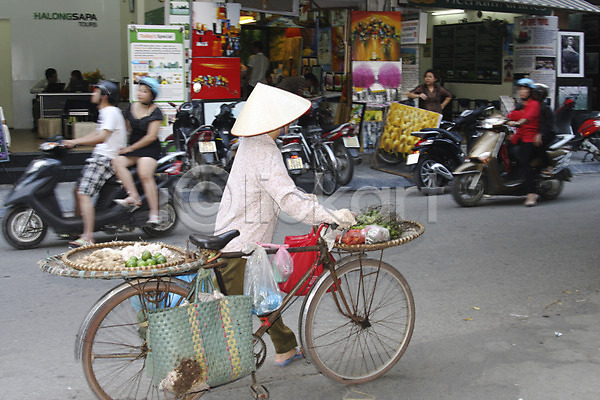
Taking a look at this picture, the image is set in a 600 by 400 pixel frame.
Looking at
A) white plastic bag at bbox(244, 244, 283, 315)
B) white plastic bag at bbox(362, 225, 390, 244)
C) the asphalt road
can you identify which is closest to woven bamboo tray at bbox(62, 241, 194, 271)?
white plastic bag at bbox(244, 244, 283, 315)

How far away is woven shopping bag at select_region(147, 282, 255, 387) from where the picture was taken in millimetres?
3156

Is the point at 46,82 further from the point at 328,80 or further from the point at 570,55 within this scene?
the point at 570,55

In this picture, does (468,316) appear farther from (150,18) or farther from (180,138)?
(150,18)

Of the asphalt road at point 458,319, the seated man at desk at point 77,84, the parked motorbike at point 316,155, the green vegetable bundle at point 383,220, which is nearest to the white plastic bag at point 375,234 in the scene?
the green vegetable bundle at point 383,220

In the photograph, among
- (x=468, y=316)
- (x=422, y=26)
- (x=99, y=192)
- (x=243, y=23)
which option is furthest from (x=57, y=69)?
(x=468, y=316)

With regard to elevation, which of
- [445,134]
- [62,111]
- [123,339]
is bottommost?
[123,339]

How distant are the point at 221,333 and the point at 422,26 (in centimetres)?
1036

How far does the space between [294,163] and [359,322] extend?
17.8 ft

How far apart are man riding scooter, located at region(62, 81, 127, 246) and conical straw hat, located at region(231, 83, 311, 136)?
3.41 m

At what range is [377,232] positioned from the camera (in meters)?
3.68

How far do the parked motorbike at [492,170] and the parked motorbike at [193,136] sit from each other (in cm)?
354

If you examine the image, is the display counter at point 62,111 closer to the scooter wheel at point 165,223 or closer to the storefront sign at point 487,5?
the scooter wheel at point 165,223

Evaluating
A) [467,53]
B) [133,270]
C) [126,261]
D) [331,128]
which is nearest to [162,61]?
[331,128]

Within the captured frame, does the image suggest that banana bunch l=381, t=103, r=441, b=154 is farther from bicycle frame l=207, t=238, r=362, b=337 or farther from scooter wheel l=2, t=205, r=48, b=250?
bicycle frame l=207, t=238, r=362, b=337
